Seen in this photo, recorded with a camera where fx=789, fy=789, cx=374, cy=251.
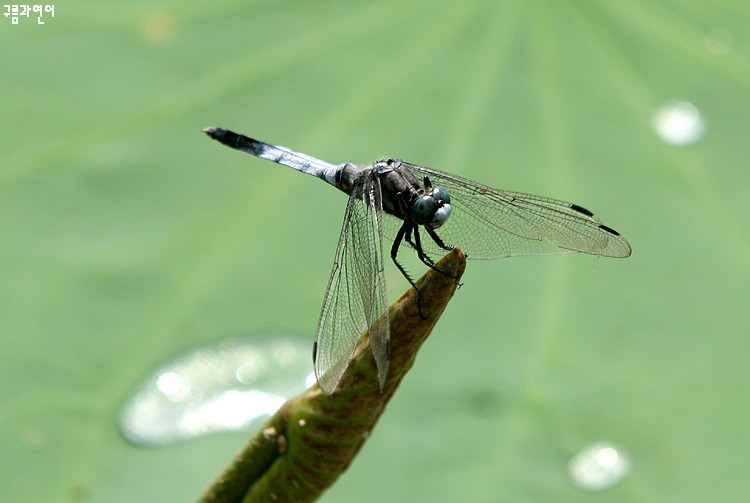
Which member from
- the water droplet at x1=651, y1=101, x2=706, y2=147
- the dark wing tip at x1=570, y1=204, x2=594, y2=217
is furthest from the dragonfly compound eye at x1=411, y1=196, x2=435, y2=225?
the water droplet at x1=651, y1=101, x2=706, y2=147

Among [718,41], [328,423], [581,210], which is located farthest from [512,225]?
[718,41]

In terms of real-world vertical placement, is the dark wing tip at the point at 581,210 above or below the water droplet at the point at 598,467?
above

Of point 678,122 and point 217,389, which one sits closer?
point 217,389

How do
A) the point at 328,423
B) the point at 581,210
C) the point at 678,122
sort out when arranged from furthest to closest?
the point at 678,122, the point at 581,210, the point at 328,423

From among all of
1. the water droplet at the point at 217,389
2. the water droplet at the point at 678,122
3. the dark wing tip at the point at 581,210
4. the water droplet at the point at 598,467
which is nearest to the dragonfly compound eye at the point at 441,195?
the dark wing tip at the point at 581,210

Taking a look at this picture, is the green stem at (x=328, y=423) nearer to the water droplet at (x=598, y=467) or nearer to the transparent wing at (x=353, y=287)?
the transparent wing at (x=353, y=287)

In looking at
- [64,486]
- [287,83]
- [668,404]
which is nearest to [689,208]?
[668,404]

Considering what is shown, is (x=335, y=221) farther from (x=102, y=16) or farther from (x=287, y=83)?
(x=102, y=16)

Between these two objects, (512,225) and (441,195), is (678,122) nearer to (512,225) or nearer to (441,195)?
(512,225)

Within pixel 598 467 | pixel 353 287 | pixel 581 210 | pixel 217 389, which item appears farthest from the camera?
pixel 217 389
